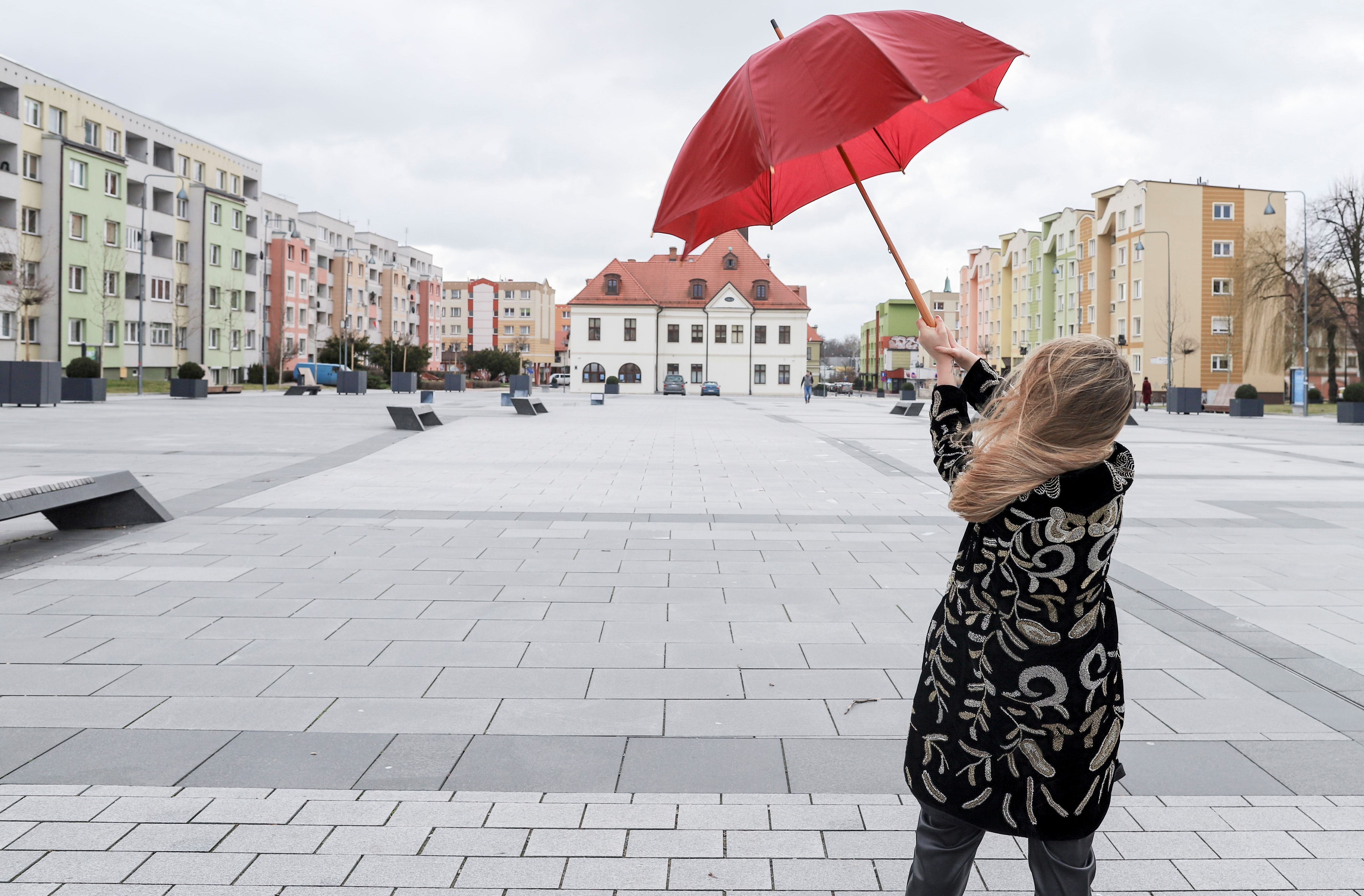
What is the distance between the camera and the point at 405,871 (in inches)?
121

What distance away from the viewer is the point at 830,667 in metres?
5.31

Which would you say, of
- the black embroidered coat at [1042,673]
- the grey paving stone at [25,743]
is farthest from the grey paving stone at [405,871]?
the grey paving stone at [25,743]

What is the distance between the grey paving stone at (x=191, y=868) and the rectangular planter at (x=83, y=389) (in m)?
34.8

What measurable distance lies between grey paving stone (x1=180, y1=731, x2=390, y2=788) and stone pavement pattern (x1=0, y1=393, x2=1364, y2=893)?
18 millimetres

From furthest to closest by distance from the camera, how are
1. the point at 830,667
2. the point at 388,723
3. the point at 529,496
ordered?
the point at 529,496
the point at 830,667
the point at 388,723

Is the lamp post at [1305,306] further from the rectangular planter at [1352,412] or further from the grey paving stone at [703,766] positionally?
the grey paving stone at [703,766]

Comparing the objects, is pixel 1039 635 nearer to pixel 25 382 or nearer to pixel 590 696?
pixel 590 696

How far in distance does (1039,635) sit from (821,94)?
5.02ft

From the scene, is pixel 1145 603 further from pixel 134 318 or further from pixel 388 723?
pixel 134 318

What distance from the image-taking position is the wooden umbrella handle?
2645mm

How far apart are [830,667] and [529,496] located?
23.4ft

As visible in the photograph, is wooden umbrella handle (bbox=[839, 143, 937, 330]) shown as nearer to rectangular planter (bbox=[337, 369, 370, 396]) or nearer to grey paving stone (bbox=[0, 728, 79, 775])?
grey paving stone (bbox=[0, 728, 79, 775])

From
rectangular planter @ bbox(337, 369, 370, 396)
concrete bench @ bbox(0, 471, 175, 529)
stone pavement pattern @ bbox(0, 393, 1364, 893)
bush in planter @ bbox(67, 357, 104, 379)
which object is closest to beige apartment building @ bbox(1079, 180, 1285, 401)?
rectangular planter @ bbox(337, 369, 370, 396)

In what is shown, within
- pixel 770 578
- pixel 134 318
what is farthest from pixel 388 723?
pixel 134 318
